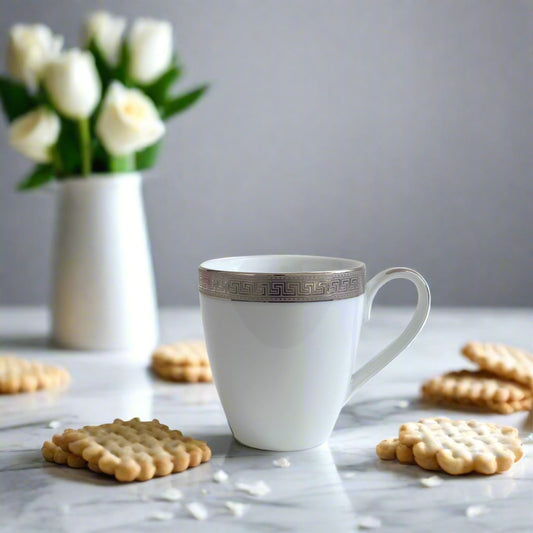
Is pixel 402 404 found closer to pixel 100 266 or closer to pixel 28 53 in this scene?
pixel 100 266

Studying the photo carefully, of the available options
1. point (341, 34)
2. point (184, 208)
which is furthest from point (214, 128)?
point (341, 34)

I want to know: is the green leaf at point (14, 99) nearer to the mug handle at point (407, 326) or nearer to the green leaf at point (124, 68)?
the green leaf at point (124, 68)

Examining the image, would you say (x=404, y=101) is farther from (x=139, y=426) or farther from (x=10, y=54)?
(x=139, y=426)

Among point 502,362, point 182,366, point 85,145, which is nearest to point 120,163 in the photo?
point 85,145

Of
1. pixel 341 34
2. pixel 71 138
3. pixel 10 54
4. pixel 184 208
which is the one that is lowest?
pixel 184 208

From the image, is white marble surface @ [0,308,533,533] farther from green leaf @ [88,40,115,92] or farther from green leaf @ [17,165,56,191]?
green leaf @ [88,40,115,92]

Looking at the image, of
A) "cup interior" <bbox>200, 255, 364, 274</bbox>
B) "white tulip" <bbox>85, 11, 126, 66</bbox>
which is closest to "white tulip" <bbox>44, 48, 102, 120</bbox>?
"white tulip" <bbox>85, 11, 126, 66</bbox>
